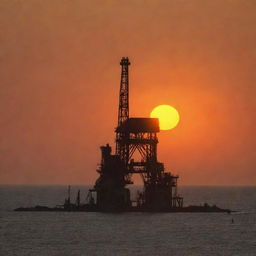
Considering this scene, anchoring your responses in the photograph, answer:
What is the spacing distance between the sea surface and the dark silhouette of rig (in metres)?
3.07

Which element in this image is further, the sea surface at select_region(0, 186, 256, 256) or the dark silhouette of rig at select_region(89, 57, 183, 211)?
A: the dark silhouette of rig at select_region(89, 57, 183, 211)

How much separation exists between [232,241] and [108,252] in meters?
21.0

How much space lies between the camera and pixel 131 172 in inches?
5778

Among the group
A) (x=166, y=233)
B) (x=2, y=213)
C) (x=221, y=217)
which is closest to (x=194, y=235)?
(x=166, y=233)

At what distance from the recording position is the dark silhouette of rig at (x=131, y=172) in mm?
144625

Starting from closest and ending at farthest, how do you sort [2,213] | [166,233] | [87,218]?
[166,233], [87,218], [2,213]

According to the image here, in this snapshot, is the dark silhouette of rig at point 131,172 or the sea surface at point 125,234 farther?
the dark silhouette of rig at point 131,172

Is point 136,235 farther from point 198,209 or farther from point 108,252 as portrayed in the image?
point 198,209

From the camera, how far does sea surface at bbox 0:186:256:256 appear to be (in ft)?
309

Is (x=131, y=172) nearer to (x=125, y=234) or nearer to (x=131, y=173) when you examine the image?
(x=131, y=173)

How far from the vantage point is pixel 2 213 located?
158 meters

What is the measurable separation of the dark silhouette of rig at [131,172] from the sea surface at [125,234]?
3073mm

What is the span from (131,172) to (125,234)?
→ 36.8 m

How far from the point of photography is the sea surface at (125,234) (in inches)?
3713
